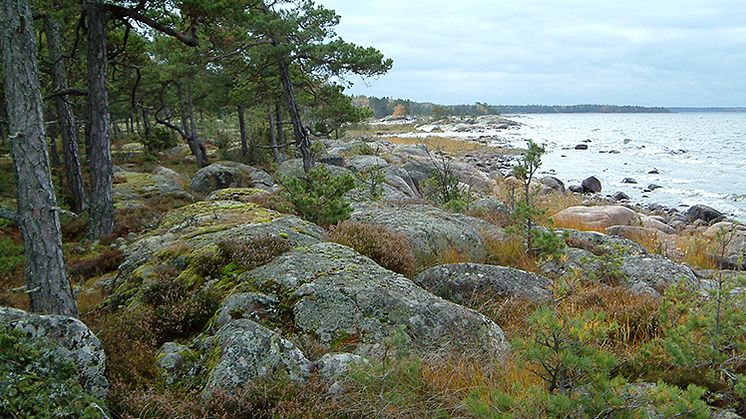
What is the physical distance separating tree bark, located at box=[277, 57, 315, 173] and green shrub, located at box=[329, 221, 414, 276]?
26.7 ft

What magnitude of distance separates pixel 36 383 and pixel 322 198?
204 inches

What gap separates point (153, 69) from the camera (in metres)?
17.6

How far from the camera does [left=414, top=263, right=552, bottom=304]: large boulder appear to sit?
217 inches

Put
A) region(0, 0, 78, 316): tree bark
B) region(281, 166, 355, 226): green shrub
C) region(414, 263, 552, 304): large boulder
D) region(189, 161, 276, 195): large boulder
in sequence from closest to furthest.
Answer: region(0, 0, 78, 316): tree bark
region(414, 263, 552, 304): large boulder
region(281, 166, 355, 226): green shrub
region(189, 161, 276, 195): large boulder

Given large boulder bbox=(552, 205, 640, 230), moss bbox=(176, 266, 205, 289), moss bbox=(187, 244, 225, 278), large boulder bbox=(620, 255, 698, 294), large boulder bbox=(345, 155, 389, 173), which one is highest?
moss bbox=(187, 244, 225, 278)

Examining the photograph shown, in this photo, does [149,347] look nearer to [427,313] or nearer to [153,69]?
[427,313]

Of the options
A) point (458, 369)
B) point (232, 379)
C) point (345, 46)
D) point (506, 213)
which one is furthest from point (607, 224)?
point (232, 379)

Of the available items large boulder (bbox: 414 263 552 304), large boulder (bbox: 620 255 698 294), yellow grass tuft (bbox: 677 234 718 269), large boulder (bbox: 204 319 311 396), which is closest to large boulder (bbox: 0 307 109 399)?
large boulder (bbox: 204 319 311 396)

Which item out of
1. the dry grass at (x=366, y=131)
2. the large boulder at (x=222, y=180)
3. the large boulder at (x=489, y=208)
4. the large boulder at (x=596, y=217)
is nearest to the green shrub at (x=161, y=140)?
the large boulder at (x=222, y=180)

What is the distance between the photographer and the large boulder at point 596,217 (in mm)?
14205

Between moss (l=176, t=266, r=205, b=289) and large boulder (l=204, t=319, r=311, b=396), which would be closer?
large boulder (l=204, t=319, r=311, b=396)

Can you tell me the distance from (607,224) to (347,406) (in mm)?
13667

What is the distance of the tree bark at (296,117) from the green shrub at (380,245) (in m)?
8.13

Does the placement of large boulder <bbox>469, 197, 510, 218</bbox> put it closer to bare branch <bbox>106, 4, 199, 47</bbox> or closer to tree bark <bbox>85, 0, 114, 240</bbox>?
bare branch <bbox>106, 4, 199, 47</bbox>
